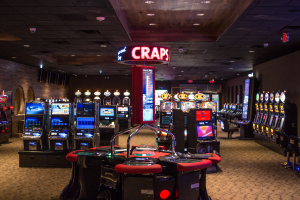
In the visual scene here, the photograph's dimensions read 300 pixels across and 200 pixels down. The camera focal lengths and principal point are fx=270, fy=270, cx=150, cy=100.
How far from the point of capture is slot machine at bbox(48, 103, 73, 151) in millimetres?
6578

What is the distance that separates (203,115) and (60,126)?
3735mm

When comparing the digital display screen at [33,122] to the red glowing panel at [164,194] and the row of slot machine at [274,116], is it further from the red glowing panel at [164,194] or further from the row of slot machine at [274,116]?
the row of slot machine at [274,116]

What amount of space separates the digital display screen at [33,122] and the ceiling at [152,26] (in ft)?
7.02

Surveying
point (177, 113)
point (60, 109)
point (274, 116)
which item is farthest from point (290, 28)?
point (60, 109)

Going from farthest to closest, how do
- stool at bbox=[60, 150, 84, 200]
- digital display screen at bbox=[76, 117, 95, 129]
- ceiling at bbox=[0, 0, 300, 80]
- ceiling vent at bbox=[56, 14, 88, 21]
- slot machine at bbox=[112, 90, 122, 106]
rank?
slot machine at bbox=[112, 90, 122, 106]
digital display screen at bbox=[76, 117, 95, 129]
ceiling vent at bbox=[56, 14, 88, 21]
ceiling at bbox=[0, 0, 300, 80]
stool at bbox=[60, 150, 84, 200]

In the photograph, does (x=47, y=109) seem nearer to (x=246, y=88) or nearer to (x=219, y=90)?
(x=246, y=88)

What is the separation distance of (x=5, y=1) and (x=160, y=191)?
403 centimetres

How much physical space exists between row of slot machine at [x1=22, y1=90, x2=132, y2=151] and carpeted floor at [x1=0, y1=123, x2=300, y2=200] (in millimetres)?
666

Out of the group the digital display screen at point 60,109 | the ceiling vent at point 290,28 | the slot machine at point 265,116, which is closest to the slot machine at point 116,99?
the slot machine at point 265,116

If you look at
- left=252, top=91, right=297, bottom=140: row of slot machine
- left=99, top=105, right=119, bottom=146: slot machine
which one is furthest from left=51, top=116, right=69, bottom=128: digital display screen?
left=252, top=91, right=297, bottom=140: row of slot machine

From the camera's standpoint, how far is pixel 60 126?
6730mm

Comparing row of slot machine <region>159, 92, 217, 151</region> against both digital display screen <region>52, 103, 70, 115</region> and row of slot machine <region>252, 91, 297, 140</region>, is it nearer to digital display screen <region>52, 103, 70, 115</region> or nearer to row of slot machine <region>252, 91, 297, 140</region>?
row of slot machine <region>252, 91, 297, 140</region>

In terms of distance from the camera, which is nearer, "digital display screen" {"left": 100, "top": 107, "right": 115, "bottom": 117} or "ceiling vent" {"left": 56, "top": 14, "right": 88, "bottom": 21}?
"ceiling vent" {"left": 56, "top": 14, "right": 88, "bottom": 21}

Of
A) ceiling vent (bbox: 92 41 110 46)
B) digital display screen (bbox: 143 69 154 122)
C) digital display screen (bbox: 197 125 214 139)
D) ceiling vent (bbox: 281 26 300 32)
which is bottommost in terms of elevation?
digital display screen (bbox: 197 125 214 139)
